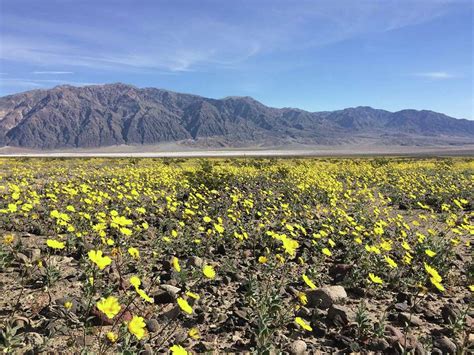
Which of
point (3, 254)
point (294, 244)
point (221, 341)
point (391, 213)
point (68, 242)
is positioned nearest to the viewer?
point (221, 341)

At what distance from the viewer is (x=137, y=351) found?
341cm

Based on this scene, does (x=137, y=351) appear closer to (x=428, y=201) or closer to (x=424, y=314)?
(x=424, y=314)

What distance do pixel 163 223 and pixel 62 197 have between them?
171 inches

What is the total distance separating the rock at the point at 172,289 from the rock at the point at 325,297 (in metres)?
1.73

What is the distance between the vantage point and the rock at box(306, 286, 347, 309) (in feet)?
15.2

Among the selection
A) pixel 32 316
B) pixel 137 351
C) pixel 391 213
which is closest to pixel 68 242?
pixel 32 316

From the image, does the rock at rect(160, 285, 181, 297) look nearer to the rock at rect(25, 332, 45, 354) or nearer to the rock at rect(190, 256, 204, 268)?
the rock at rect(190, 256, 204, 268)

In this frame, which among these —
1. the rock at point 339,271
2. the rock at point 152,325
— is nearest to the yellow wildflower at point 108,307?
the rock at point 152,325

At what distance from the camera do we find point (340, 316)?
4.15m

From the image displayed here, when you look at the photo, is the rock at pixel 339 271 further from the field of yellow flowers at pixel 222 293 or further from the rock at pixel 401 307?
the rock at pixel 401 307

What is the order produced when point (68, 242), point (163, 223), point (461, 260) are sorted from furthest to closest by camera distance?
1. point (163, 223)
2. point (461, 260)
3. point (68, 242)

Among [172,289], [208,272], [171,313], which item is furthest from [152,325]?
[208,272]

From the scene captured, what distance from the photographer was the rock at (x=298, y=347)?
3.56 m

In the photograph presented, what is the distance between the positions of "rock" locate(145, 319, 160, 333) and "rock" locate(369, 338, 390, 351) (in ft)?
7.52
